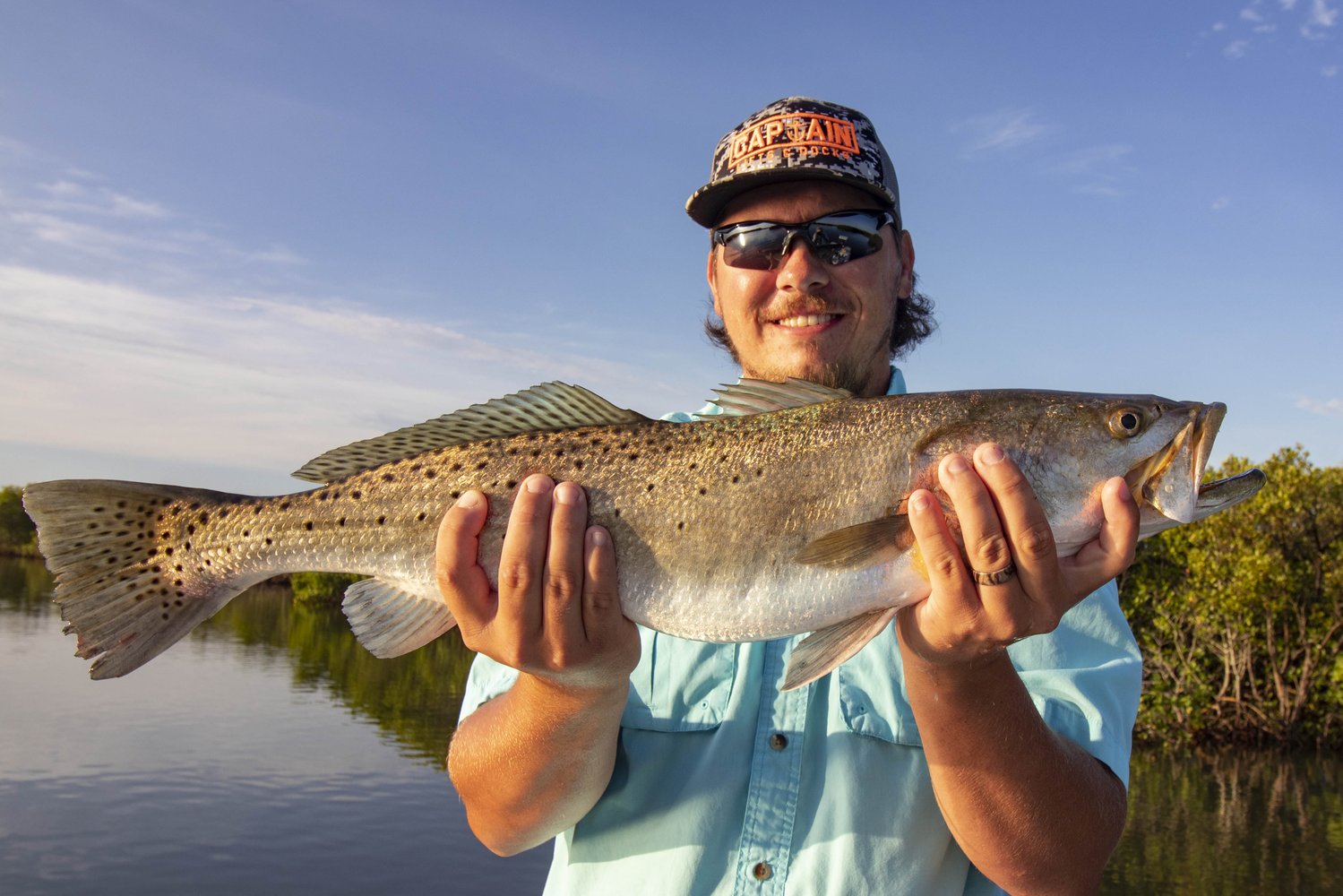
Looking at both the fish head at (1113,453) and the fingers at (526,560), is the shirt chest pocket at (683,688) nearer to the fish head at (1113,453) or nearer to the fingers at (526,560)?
the fingers at (526,560)

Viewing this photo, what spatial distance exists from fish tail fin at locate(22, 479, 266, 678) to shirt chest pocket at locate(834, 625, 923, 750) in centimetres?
237

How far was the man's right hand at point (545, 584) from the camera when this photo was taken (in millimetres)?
3484

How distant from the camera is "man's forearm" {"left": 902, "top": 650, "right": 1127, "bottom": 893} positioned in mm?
3451

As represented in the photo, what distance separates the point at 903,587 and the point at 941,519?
0.30 m

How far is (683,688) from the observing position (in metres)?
4.10

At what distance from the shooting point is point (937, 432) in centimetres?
357

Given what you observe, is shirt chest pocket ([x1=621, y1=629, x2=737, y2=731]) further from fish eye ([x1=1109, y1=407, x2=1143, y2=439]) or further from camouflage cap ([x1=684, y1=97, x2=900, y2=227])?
camouflage cap ([x1=684, y1=97, x2=900, y2=227])

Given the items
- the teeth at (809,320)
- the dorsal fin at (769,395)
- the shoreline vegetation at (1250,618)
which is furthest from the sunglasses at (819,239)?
the shoreline vegetation at (1250,618)

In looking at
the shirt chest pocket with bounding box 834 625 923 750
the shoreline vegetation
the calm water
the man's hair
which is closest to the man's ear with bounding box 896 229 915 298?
the man's hair

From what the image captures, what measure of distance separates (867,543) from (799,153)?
2258mm

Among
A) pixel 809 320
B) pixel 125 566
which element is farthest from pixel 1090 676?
pixel 125 566

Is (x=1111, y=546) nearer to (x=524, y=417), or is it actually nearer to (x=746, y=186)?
(x=524, y=417)

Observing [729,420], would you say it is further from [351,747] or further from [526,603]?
[351,747]

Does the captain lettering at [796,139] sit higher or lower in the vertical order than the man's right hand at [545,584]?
higher
